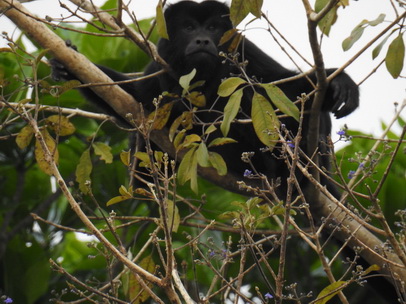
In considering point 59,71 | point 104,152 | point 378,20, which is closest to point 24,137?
point 104,152

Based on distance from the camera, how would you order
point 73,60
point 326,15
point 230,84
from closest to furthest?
point 230,84, point 326,15, point 73,60

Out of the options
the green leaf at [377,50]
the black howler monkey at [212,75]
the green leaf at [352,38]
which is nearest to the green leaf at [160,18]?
the green leaf at [352,38]

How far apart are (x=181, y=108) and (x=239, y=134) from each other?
35cm

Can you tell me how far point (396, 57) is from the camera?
290cm

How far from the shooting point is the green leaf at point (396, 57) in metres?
2.89

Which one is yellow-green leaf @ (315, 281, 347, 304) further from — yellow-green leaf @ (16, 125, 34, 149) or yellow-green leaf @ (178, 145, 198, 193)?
yellow-green leaf @ (16, 125, 34, 149)

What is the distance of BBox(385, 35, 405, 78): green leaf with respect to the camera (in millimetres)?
2887

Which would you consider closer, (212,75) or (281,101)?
(281,101)

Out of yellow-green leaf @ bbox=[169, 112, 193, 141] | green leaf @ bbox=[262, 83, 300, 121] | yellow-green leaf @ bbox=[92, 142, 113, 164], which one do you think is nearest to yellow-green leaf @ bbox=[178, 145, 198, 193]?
yellow-green leaf @ bbox=[169, 112, 193, 141]

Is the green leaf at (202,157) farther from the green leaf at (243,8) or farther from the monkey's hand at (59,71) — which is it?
the monkey's hand at (59,71)

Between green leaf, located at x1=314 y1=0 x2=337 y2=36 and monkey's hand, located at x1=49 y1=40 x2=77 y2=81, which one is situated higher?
green leaf, located at x1=314 y1=0 x2=337 y2=36

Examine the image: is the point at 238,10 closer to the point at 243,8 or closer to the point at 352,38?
the point at 243,8

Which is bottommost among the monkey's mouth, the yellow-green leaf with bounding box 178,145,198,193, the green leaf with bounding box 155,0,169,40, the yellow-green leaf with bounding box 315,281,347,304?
the yellow-green leaf with bounding box 315,281,347,304

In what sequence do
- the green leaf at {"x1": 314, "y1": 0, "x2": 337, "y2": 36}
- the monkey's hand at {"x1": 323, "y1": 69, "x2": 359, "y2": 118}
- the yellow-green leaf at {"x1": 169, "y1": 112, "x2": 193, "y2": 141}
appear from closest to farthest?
the green leaf at {"x1": 314, "y1": 0, "x2": 337, "y2": 36} → the yellow-green leaf at {"x1": 169, "y1": 112, "x2": 193, "y2": 141} → the monkey's hand at {"x1": 323, "y1": 69, "x2": 359, "y2": 118}
